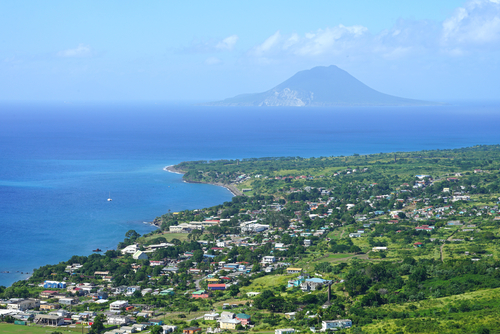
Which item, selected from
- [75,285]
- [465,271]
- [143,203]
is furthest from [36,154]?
[465,271]

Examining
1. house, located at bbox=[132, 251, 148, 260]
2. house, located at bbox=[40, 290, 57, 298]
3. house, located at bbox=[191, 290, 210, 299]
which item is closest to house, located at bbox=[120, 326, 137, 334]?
house, located at bbox=[191, 290, 210, 299]

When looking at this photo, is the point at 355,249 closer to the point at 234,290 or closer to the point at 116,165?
the point at 234,290

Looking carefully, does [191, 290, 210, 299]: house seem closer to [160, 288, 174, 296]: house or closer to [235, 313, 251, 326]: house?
[160, 288, 174, 296]: house

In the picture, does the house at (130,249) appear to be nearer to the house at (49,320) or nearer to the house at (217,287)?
the house at (217,287)

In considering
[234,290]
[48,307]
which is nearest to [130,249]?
[48,307]

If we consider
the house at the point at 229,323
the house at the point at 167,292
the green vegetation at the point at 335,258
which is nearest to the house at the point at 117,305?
the green vegetation at the point at 335,258
